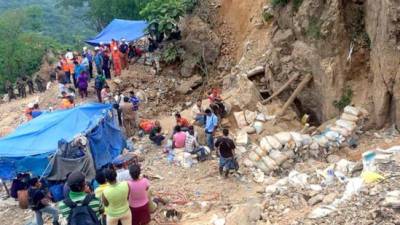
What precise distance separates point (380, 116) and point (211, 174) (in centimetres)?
399

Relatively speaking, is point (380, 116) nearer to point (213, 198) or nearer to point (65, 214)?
point (213, 198)

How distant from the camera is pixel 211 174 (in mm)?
11188

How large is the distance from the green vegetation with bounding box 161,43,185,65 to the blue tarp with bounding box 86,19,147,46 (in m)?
1.39

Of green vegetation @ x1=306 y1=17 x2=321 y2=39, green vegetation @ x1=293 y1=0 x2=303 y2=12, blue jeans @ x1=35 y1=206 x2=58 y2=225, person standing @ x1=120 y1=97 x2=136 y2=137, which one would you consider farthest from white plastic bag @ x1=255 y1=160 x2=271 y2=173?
green vegetation @ x1=293 y1=0 x2=303 y2=12

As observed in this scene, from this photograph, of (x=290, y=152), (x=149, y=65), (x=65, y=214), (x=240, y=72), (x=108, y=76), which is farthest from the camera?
(x=149, y=65)

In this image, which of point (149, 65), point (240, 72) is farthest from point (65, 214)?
point (149, 65)

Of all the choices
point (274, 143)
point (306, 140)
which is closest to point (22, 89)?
point (274, 143)

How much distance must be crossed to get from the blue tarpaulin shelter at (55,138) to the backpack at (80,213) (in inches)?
166

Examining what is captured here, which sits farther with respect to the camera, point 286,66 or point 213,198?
point 286,66

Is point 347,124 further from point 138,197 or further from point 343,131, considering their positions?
point 138,197

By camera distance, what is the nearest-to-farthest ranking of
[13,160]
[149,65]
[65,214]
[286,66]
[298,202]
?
1. [65,214]
2. [298,202]
3. [13,160]
4. [286,66]
5. [149,65]

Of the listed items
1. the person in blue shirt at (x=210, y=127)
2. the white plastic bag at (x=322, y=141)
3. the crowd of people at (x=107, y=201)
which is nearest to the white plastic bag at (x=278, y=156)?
the white plastic bag at (x=322, y=141)

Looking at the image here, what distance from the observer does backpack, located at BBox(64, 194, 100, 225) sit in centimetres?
648

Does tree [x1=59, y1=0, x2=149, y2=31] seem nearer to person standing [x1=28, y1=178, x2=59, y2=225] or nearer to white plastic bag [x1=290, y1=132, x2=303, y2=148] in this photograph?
white plastic bag [x1=290, y1=132, x2=303, y2=148]
